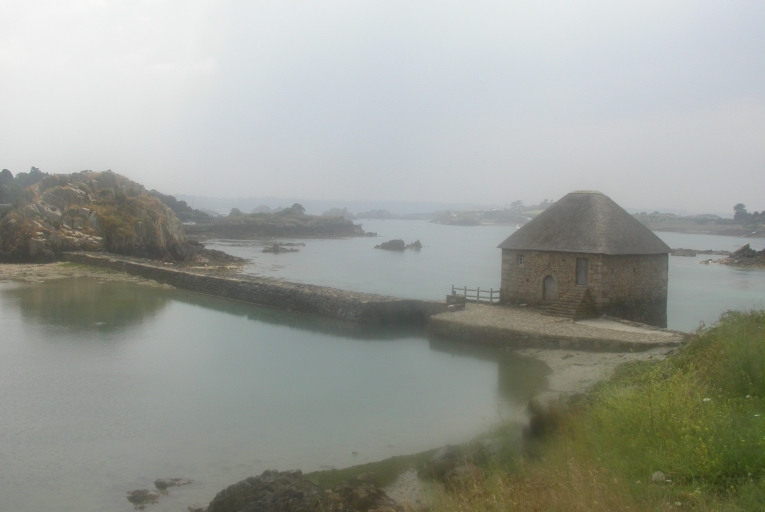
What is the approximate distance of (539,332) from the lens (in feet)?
57.2

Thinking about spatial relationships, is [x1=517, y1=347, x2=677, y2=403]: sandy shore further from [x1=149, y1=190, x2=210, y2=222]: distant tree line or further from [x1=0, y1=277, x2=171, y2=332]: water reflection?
[x1=149, y1=190, x2=210, y2=222]: distant tree line

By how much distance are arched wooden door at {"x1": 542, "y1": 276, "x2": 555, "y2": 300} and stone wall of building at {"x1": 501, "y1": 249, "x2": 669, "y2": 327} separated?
8cm

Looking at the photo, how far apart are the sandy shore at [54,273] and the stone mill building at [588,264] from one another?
59.4 feet

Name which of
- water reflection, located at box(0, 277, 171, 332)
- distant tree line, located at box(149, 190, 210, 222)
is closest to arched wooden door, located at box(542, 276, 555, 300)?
water reflection, located at box(0, 277, 171, 332)

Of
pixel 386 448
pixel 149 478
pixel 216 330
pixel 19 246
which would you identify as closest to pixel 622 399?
pixel 386 448

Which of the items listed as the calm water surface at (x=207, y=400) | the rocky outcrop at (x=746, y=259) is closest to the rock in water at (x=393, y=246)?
the rocky outcrop at (x=746, y=259)

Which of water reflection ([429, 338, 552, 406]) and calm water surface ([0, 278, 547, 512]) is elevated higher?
Result: water reflection ([429, 338, 552, 406])

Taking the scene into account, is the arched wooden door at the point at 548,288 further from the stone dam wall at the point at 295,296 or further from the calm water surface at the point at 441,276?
the calm water surface at the point at 441,276

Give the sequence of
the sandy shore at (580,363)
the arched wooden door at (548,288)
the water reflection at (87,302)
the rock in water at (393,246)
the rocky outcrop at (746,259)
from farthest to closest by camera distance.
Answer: the rock in water at (393,246) → the rocky outcrop at (746,259) → the water reflection at (87,302) → the arched wooden door at (548,288) → the sandy shore at (580,363)

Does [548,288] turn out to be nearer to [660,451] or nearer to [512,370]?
[512,370]

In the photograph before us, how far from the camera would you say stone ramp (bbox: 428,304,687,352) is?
52.2 feet

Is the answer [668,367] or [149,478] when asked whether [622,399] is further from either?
[149,478]

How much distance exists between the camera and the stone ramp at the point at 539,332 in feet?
52.2

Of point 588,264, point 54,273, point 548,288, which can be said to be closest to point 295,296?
point 548,288
